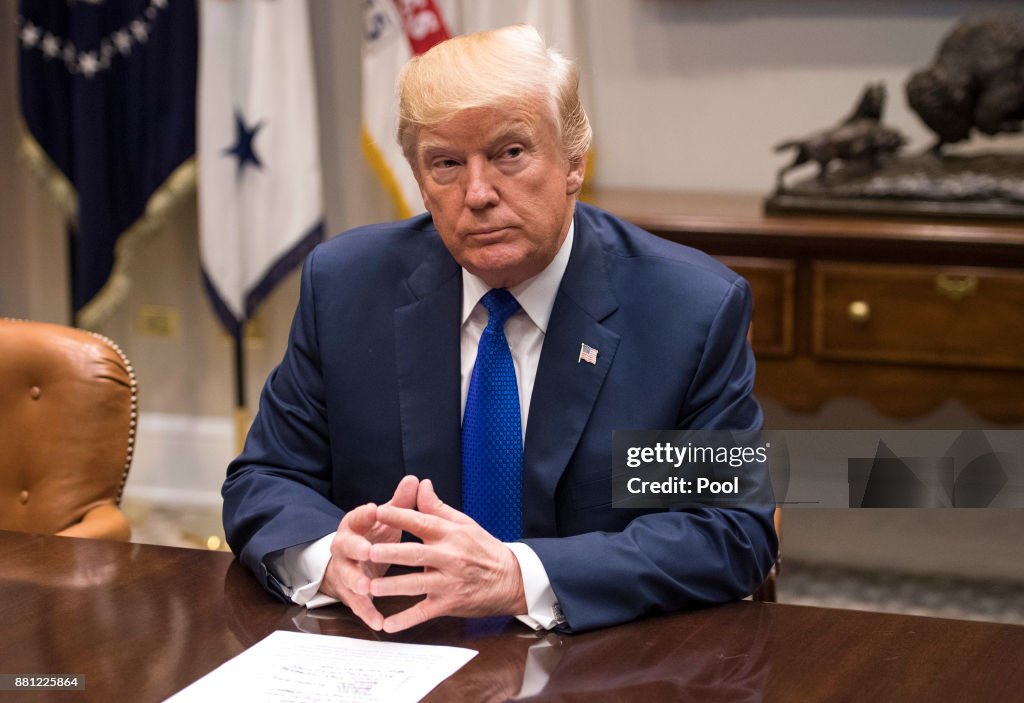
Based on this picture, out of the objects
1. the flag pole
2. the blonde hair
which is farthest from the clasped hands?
the flag pole

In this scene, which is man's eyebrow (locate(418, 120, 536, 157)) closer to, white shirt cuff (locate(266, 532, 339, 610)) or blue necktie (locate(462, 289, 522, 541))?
blue necktie (locate(462, 289, 522, 541))

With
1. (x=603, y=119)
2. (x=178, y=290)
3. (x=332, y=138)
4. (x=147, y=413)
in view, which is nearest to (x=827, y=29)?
(x=603, y=119)

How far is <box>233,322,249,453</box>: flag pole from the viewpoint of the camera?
446cm

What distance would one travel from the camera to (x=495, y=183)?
1802 mm

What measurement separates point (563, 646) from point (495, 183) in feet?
2.15

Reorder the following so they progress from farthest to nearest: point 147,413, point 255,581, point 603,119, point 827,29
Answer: point 147,413 → point 603,119 → point 827,29 → point 255,581

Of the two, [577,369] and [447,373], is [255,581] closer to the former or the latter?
[447,373]

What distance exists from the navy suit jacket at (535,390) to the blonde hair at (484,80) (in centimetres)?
23

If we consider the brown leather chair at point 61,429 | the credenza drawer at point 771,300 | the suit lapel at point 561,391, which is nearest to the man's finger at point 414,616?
the suit lapel at point 561,391

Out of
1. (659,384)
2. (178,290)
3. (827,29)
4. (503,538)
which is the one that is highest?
(827,29)

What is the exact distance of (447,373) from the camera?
1933 millimetres

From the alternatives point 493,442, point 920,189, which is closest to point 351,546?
point 493,442

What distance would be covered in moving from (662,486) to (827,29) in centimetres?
265

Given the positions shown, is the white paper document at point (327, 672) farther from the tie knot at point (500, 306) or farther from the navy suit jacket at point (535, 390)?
the tie knot at point (500, 306)
